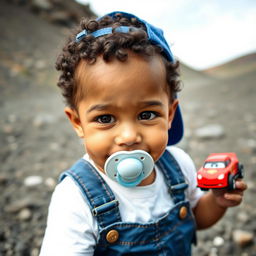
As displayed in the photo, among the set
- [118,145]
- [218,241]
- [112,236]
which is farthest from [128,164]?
[218,241]

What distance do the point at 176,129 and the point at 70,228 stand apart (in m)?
0.67

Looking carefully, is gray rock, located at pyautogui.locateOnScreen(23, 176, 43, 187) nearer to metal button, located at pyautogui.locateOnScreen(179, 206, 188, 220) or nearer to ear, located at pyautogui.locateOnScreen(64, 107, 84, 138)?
ear, located at pyautogui.locateOnScreen(64, 107, 84, 138)

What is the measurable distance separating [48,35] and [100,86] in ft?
28.9

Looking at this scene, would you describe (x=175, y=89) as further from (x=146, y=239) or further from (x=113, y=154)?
(x=146, y=239)

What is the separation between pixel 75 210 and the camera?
36.8 inches

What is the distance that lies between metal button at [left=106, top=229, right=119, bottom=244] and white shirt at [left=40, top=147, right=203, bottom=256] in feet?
0.16

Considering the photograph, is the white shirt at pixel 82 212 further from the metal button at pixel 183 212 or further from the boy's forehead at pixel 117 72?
the boy's forehead at pixel 117 72

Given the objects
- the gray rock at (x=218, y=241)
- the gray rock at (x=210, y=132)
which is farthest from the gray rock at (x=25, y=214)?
the gray rock at (x=210, y=132)

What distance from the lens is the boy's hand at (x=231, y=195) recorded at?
41.9 inches

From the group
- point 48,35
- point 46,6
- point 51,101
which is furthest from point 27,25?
point 51,101

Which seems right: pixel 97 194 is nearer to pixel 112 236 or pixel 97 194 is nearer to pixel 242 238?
pixel 112 236

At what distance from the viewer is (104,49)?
89cm

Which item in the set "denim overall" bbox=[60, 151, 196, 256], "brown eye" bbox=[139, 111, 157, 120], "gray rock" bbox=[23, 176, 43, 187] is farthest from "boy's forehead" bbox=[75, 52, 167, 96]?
"gray rock" bbox=[23, 176, 43, 187]

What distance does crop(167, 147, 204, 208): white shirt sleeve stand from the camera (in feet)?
4.03
